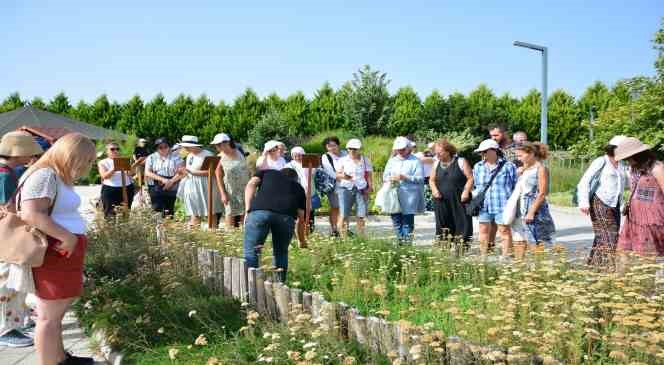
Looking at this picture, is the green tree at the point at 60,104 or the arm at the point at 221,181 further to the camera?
the green tree at the point at 60,104

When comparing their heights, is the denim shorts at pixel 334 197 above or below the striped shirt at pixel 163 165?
below

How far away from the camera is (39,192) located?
384 centimetres

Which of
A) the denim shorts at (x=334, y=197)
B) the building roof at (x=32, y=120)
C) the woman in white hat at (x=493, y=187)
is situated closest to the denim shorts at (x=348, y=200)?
the denim shorts at (x=334, y=197)

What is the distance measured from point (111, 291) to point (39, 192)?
6.52ft

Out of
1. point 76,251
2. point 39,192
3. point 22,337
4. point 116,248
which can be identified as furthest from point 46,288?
point 116,248

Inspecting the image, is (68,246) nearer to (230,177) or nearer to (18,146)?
(18,146)

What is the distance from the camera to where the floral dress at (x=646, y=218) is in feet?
18.8

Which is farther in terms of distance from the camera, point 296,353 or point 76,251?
point 76,251

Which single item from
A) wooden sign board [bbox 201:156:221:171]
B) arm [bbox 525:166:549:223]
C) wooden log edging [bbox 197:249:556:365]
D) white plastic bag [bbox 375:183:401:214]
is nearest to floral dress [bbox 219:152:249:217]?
wooden sign board [bbox 201:156:221:171]

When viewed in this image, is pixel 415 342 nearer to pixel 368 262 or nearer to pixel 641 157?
pixel 368 262

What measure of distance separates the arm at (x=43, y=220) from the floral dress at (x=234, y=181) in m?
4.93

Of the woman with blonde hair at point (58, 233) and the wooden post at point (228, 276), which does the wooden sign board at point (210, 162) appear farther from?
the woman with blonde hair at point (58, 233)

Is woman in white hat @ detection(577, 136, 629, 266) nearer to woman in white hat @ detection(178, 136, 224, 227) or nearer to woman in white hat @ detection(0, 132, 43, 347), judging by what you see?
woman in white hat @ detection(178, 136, 224, 227)

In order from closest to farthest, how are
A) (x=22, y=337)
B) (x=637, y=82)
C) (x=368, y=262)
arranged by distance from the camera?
1. (x=22, y=337)
2. (x=368, y=262)
3. (x=637, y=82)
